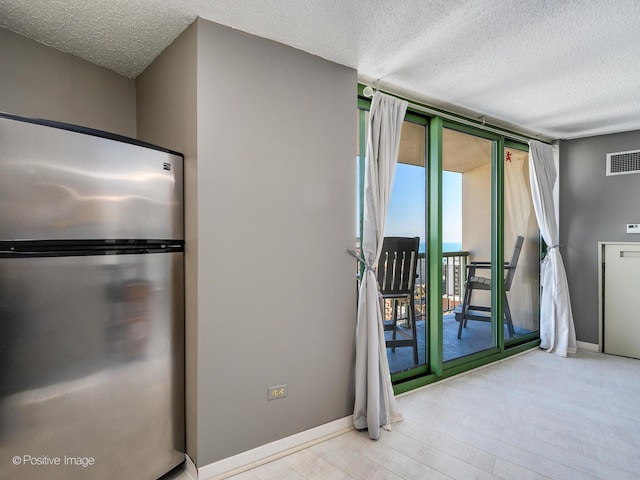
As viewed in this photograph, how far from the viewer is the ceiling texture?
1775mm

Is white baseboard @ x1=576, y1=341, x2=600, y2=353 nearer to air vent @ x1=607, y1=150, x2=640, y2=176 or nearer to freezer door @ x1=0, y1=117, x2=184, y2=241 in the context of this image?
air vent @ x1=607, y1=150, x2=640, y2=176

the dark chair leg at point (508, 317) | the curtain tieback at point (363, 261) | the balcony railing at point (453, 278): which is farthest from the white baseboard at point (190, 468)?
the dark chair leg at point (508, 317)

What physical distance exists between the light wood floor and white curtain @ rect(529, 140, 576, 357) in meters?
0.73

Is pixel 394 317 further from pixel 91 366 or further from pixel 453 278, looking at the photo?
pixel 91 366

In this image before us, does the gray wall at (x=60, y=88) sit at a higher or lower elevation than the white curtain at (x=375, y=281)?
higher

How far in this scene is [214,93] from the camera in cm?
189

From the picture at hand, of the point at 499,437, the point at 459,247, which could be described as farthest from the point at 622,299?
the point at 499,437

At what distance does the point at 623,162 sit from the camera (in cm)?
393

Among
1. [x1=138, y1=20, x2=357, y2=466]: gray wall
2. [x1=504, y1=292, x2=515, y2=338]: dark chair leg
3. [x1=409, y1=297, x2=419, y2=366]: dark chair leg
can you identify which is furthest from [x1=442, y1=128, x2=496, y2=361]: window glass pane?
[x1=138, y1=20, x2=357, y2=466]: gray wall

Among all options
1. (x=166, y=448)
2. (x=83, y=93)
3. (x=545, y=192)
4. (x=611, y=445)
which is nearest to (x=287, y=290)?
(x=166, y=448)

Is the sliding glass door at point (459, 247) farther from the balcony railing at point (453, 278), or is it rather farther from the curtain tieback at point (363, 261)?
the curtain tieback at point (363, 261)

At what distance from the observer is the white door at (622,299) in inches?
150

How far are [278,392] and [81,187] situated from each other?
154 centimetres

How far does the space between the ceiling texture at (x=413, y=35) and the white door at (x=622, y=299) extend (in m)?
1.92
